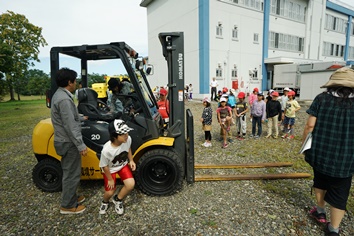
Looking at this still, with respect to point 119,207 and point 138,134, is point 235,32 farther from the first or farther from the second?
point 119,207

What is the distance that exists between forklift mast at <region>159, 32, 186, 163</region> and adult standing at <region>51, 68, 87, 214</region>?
1.56 metres

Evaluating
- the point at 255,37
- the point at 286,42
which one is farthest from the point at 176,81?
the point at 286,42

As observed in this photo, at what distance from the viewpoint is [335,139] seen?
2.54m

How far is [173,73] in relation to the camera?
3922 mm

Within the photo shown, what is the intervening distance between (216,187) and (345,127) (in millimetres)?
2316

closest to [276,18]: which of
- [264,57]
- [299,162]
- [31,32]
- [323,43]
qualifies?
[264,57]

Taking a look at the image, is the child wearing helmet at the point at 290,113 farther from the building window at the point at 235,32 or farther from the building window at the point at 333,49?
the building window at the point at 333,49

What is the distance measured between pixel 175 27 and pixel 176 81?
73.9ft

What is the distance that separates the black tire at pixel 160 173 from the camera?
11.9 ft

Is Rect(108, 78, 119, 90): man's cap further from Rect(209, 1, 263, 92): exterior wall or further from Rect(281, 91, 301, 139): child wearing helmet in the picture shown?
Rect(209, 1, 263, 92): exterior wall

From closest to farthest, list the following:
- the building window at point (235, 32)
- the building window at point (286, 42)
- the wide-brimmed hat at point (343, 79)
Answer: the wide-brimmed hat at point (343, 79), the building window at point (235, 32), the building window at point (286, 42)

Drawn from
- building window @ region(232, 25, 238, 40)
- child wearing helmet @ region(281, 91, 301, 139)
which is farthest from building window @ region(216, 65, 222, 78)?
child wearing helmet @ region(281, 91, 301, 139)

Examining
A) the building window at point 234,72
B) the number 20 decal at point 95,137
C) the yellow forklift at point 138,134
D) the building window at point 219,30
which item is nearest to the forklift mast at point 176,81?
the yellow forklift at point 138,134

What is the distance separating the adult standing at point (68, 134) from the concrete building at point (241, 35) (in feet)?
62.3
